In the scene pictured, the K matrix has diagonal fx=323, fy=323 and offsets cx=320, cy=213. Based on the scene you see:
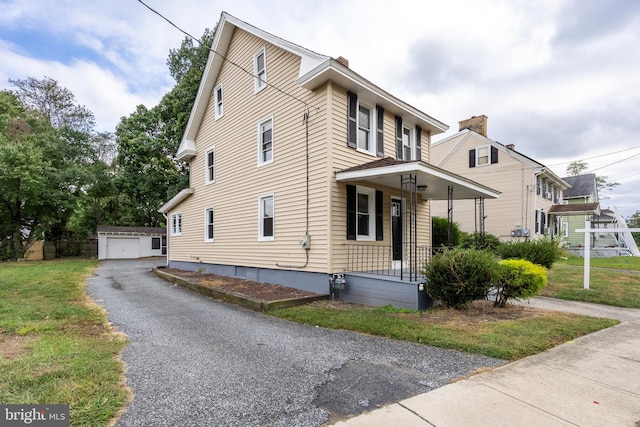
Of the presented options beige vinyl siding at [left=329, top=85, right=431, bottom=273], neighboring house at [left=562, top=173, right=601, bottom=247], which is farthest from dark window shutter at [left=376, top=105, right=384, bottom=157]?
neighboring house at [left=562, top=173, right=601, bottom=247]

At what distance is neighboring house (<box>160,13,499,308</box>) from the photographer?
8.00m

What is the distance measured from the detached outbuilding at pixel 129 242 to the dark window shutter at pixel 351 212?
23660 millimetres

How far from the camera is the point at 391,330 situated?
516cm

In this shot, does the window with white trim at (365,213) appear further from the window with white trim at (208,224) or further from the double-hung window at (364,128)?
the window with white trim at (208,224)

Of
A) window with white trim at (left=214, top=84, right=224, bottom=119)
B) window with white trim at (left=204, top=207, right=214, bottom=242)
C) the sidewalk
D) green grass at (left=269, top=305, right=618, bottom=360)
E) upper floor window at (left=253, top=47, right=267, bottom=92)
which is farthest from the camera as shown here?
window with white trim at (left=204, top=207, right=214, bottom=242)

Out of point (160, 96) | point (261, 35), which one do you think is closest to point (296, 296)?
point (261, 35)

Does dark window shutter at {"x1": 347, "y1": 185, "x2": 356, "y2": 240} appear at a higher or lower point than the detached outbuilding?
higher

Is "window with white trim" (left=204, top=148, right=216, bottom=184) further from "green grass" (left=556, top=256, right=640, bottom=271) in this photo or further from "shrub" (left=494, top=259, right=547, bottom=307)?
"green grass" (left=556, top=256, right=640, bottom=271)

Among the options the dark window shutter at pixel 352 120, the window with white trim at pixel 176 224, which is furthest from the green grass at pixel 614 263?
the window with white trim at pixel 176 224

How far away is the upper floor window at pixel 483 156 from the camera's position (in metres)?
19.2

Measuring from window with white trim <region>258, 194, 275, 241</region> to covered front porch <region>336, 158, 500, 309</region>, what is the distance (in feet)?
9.03

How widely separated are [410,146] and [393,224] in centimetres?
289

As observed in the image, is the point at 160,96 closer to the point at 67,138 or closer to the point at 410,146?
the point at 67,138

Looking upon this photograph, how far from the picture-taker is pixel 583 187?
2841 cm
